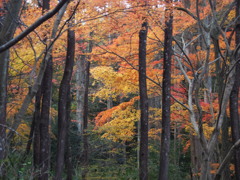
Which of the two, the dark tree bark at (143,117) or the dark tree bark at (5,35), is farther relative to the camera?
the dark tree bark at (143,117)

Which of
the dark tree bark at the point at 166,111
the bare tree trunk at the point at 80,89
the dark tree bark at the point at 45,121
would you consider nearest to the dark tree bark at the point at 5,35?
the dark tree bark at the point at 45,121

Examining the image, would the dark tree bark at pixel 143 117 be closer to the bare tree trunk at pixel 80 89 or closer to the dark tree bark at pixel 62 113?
the dark tree bark at pixel 62 113

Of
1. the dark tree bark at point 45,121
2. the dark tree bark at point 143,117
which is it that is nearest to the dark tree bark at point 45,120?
the dark tree bark at point 45,121

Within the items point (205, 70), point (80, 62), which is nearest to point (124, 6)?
point (205, 70)

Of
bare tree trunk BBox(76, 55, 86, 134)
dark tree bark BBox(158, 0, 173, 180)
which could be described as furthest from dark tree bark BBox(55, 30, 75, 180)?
bare tree trunk BBox(76, 55, 86, 134)

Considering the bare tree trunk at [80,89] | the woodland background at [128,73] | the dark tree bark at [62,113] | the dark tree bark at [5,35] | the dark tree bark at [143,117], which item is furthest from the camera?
the bare tree trunk at [80,89]

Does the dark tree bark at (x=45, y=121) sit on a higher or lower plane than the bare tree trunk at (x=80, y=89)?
lower

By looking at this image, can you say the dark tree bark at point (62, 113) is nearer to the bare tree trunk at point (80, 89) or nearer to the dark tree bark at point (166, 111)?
the dark tree bark at point (166, 111)

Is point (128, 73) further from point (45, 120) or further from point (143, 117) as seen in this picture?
point (45, 120)

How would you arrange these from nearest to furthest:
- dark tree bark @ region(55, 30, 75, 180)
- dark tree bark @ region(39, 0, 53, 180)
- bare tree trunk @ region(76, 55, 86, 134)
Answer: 1. dark tree bark @ region(39, 0, 53, 180)
2. dark tree bark @ region(55, 30, 75, 180)
3. bare tree trunk @ region(76, 55, 86, 134)

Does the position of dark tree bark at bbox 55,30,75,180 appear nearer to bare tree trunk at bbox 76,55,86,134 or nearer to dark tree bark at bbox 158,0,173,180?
dark tree bark at bbox 158,0,173,180

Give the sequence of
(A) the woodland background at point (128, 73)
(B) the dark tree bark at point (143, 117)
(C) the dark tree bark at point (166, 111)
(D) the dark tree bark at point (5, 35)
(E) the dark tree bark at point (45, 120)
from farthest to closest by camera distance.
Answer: (E) the dark tree bark at point (45, 120)
(B) the dark tree bark at point (143, 117)
(C) the dark tree bark at point (166, 111)
(A) the woodland background at point (128, 73)
(D) the dark tree bark at point (5, 35)

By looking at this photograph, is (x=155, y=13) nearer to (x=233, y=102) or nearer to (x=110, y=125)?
(x=233, y=102)

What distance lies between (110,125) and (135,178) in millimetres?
3739
